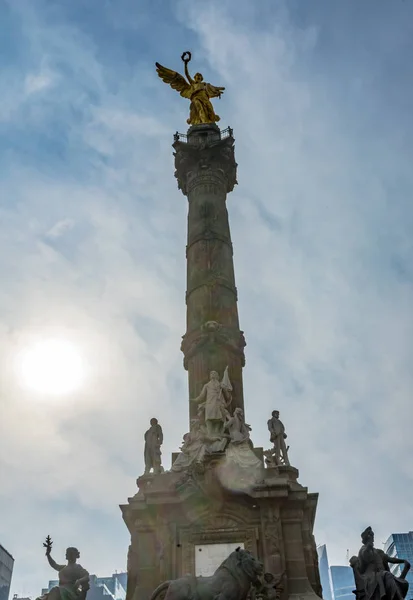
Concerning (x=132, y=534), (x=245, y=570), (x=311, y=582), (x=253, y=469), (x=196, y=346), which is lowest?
(x=245, y=570)

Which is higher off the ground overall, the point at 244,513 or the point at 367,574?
the point at 244,513

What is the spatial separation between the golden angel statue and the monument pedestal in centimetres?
1649

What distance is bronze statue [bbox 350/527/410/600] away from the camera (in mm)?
13352

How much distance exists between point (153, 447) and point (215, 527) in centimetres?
329

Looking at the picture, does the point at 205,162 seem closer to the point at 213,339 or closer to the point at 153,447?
the point at 213,339

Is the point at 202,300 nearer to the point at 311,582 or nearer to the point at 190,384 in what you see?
the point at 190,384

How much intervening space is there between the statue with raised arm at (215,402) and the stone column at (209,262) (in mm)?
516

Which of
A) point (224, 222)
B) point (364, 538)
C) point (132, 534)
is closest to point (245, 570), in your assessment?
point (364, 538)

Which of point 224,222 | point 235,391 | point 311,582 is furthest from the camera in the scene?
point 224,222

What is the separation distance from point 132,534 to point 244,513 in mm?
3094

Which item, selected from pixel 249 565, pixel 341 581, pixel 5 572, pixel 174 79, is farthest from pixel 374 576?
pixel 341 581

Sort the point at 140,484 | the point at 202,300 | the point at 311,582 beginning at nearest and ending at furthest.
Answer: the point at 311,582, the point at 140,484, the point at 202,300

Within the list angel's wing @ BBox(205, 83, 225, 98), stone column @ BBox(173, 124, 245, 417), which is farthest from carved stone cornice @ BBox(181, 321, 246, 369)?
angel's wing @ BBox(205, 83, 225, 98)

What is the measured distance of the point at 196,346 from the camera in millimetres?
20859
